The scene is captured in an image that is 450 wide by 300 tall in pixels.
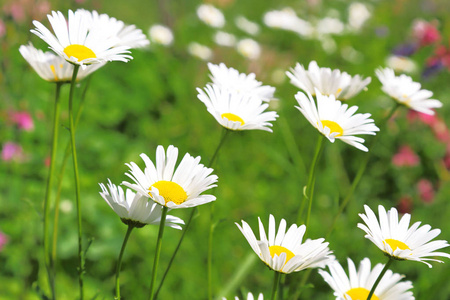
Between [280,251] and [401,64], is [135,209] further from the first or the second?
[401,64]

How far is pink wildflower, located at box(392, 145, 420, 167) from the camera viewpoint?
Answer: 2.95 m

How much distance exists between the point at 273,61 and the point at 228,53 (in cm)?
39

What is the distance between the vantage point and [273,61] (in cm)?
406

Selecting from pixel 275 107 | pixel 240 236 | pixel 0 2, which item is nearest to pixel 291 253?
pixel 240 236

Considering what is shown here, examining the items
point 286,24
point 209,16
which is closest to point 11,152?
point 209,16

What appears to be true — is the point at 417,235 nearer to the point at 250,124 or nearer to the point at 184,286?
the point at 250,124

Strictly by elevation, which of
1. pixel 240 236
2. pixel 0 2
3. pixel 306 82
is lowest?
pixel 240 236

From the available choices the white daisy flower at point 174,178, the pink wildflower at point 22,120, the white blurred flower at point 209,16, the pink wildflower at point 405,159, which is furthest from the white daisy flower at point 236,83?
the white blurred flower at point 209,16

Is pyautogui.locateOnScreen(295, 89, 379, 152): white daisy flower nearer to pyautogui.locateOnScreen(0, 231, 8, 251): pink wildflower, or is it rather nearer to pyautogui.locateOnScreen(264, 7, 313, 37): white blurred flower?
pyautogui.locateOnScreen(0, 231, 8, 251): pink wildflower

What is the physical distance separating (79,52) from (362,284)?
2.37 feet

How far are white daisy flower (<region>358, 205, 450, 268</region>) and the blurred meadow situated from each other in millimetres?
278

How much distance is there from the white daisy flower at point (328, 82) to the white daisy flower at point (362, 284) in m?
0.40

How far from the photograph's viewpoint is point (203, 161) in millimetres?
2725

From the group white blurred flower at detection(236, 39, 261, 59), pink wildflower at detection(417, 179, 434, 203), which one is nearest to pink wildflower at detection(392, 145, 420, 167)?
pink wildflower at detection(417, 179, 434, 203)
